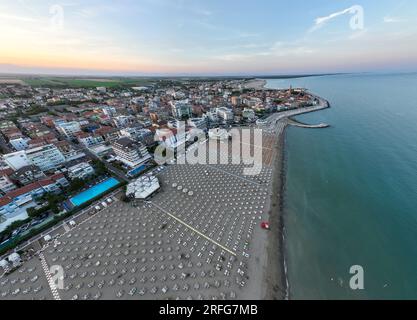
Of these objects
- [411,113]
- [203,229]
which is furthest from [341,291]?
[411,113]

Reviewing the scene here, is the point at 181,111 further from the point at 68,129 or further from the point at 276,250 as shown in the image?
the point at 276,250

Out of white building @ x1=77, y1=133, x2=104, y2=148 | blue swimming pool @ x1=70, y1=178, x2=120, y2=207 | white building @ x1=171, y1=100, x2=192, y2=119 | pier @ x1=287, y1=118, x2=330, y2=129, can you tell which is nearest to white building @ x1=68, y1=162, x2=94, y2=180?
blue swimming pool @ x1=70, y1=178, x2=120, y2=207

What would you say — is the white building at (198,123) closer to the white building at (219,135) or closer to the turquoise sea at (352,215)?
the white building at (219,135)

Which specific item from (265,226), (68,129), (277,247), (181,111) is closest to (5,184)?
(68,129)

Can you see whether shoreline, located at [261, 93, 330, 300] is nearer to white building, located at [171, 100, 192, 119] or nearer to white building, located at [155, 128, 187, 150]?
white building, located at [155, 128, 187, 150]

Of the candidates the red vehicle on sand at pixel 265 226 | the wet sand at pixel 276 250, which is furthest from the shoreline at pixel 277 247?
the red vehicle on sand at pixel 265 226
